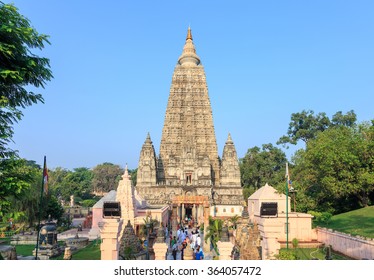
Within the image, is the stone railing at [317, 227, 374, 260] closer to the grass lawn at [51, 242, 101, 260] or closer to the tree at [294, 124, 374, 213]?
the tree at [294, 124, 374, 213]

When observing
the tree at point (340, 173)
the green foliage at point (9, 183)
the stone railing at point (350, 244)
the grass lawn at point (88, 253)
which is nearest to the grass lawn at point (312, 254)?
the stone railing at point (350, 244)

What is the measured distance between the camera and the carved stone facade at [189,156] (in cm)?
4697

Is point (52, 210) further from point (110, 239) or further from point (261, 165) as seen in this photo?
point (261, 165)

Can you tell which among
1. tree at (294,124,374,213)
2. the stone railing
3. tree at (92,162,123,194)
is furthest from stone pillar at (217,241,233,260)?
tree at (92,162,123,194)

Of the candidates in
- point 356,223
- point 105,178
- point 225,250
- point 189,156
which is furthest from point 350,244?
point 105,178

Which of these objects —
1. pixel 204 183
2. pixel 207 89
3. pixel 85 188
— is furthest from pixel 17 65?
pixel 85 188

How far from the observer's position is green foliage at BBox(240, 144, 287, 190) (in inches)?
2381

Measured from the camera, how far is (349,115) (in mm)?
62844

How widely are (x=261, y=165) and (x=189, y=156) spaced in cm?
1928

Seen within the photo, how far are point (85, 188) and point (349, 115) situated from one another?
6501cm

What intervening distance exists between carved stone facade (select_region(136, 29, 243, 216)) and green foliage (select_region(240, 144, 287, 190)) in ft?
39.9

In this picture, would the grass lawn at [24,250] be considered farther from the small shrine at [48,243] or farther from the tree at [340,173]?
the tree at [340,173]

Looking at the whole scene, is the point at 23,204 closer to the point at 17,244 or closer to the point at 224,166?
the point at 17,244

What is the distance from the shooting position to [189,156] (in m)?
48.4
